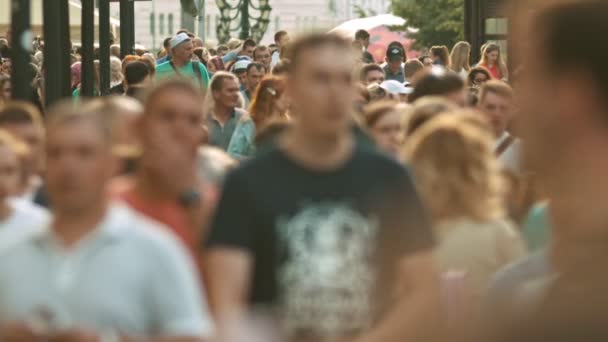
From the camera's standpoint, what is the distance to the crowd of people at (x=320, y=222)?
154 centimetres

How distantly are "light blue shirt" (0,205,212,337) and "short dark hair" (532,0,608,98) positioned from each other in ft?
10.2

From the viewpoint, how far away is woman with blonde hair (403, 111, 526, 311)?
6.46 metres

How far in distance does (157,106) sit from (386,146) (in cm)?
289

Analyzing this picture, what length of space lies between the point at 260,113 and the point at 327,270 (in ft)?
27.8

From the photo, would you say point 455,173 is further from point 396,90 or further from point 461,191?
point 396,90

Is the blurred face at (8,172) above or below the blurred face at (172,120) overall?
below

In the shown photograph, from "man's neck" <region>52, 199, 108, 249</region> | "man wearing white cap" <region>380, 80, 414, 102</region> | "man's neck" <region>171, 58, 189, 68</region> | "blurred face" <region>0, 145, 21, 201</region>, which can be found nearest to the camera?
"man's neck" <region>52, 199, 108, 249</region>

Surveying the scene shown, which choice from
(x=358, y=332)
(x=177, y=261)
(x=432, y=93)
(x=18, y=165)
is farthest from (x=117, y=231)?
(x=432, y=93)

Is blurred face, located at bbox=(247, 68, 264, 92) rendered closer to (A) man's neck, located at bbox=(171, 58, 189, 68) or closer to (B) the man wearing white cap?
(A) man's neck, located at bbox=(171, 58, 189, 68)

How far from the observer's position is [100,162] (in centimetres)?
488

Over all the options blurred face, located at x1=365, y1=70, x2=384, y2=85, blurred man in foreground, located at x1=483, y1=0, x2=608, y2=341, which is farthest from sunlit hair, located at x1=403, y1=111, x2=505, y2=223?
blurred face, located at x1=365, y1=70, x2=384, y2=85

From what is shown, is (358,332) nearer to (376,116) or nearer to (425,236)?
(425,236)

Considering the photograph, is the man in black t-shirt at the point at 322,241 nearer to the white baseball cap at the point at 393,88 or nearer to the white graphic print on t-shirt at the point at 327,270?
the white graphic print on t-shirt at the point at 327,270

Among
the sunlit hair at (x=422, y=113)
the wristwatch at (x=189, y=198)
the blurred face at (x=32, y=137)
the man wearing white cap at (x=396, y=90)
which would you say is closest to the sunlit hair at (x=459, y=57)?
the man wearing white cap at (x=396, y=90)
